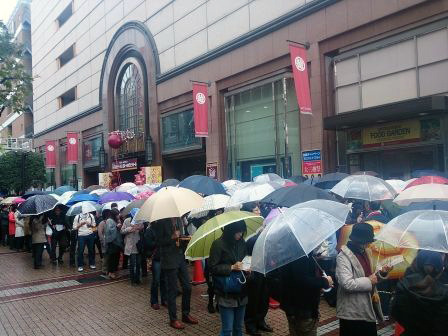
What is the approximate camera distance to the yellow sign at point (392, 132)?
42.5ft

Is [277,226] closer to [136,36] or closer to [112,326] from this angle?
[112,326]

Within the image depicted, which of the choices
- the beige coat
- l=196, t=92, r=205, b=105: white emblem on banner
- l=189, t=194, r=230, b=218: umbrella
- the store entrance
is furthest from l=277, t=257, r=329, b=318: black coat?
l=196, t=92, r=205, b=105: white emblem on banner

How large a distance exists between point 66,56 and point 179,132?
22949 mm

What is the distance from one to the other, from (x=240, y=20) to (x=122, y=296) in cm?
1358

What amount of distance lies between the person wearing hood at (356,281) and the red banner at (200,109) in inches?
617

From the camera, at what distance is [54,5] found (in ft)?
141

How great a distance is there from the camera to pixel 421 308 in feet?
11.7

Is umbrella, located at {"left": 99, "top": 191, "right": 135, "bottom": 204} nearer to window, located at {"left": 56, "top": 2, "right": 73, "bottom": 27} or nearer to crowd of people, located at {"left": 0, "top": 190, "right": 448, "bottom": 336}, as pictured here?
crowd of people, located at {"left": 0, "top": 190, "right": 448, "bottom": 336}

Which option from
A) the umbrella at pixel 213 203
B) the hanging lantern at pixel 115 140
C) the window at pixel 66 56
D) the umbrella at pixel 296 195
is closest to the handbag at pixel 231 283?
the umbrella at pixel 296 195

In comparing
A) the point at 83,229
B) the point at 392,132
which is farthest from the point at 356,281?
the point at 392,132

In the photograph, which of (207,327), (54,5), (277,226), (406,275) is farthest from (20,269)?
(54,5)

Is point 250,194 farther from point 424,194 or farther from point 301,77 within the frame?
point 301,77

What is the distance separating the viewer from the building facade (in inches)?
507

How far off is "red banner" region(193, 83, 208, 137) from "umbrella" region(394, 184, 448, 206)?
13.4m
